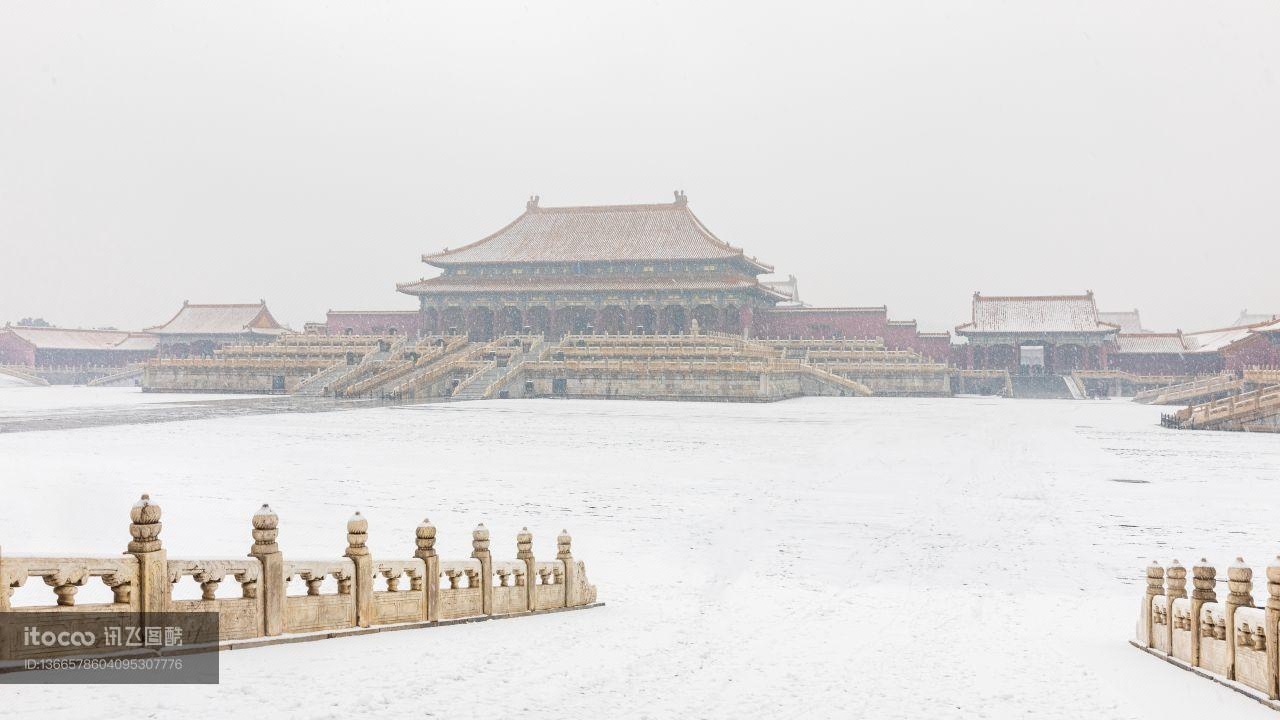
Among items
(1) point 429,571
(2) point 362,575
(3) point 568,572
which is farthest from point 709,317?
(2) point 362,575

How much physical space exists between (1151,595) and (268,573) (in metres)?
7.03

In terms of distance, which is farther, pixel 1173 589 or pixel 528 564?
pixel 528 564

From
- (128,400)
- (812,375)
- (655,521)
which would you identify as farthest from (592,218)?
(655,521)

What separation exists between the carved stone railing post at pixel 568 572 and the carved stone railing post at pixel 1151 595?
5.19m

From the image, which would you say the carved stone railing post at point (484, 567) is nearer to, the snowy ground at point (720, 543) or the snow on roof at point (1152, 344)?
the snowy ground at point (720, 543)

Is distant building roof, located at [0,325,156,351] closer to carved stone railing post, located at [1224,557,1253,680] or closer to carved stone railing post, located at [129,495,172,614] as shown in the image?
carved stone railing post, located at [129,495,172,614]

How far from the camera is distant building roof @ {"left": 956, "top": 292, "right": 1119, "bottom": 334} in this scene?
5703cm

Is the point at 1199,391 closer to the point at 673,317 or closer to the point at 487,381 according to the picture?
the point at 673,317

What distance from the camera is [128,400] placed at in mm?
40906

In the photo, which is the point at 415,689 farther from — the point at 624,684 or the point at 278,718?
the point at 624,684

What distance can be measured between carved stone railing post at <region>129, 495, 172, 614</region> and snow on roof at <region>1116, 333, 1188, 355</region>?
60.7m

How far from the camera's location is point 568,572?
30.8 ft

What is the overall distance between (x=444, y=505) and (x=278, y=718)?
9371 millimetres

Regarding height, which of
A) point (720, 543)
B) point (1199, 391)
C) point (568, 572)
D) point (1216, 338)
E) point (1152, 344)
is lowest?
point (720, 543)
